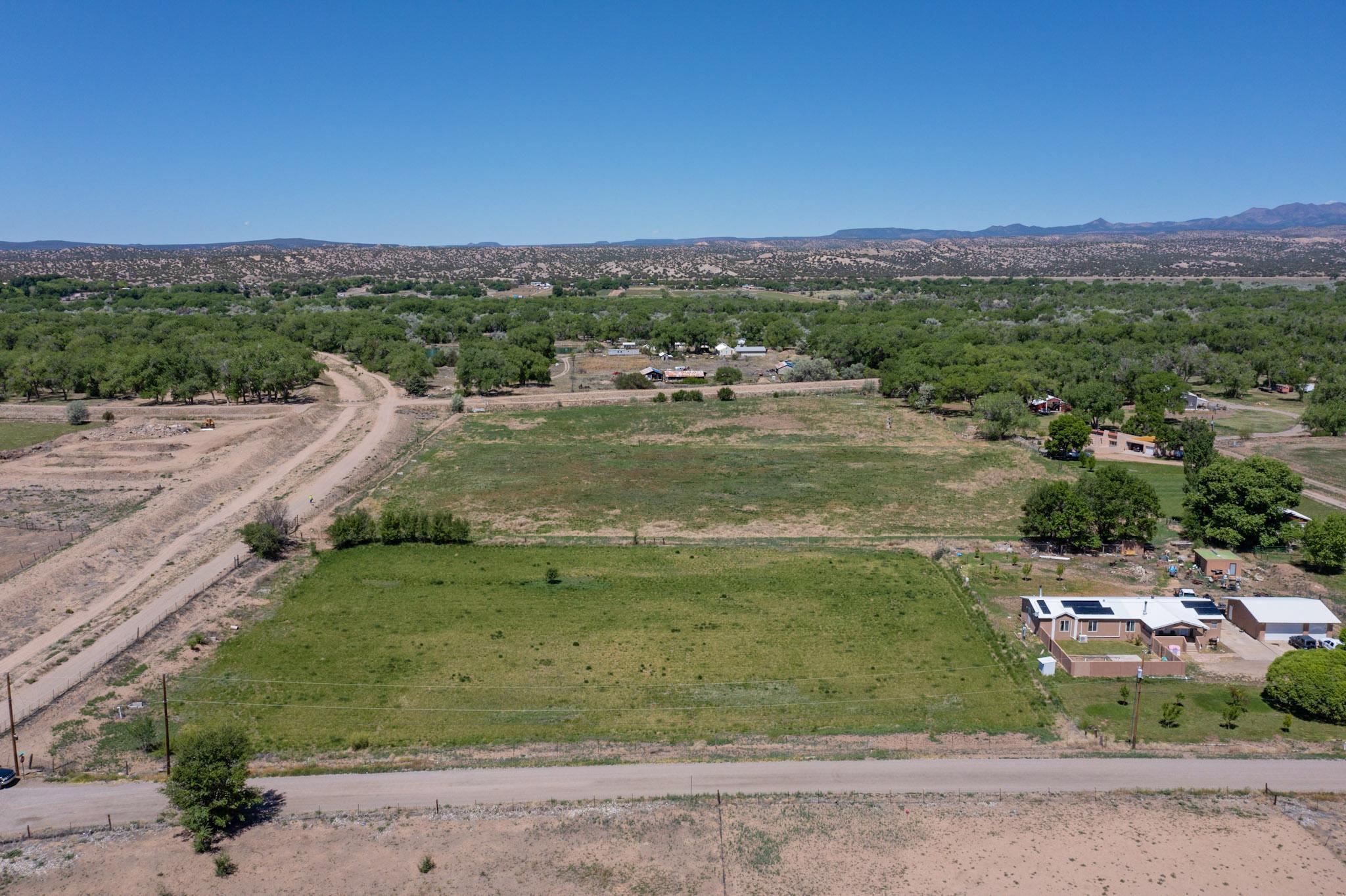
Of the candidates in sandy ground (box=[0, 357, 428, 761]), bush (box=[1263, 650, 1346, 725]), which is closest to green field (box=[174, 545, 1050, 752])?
sandy ground (box=[0, 357, 428, 761])

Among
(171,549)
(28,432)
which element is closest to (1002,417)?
(171,549)

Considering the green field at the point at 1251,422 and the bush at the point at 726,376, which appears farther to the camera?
the bush at the point at 726,376

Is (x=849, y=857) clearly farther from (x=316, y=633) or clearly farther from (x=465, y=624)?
(x=316, y=633)

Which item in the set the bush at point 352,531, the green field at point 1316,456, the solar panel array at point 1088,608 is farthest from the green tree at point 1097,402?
the bush at point 352,531

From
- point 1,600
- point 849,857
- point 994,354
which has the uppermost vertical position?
point 994,354

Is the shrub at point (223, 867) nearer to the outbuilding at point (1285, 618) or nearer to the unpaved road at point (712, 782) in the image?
the unpaved road at point (712, 782)

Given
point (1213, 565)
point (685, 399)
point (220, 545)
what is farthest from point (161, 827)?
point (685, 399)

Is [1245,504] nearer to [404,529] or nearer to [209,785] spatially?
[404,529]
